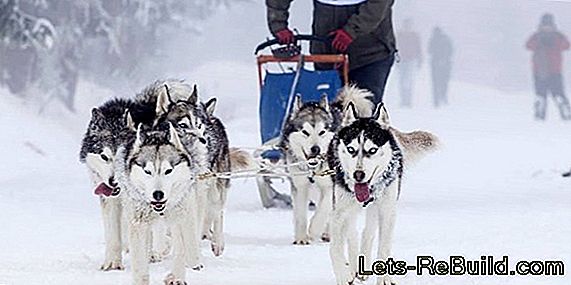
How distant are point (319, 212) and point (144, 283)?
3.49 ft

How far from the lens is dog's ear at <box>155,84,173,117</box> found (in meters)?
3.04

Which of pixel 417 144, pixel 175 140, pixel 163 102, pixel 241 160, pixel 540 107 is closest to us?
pixel 175 140

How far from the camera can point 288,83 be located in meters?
4.12

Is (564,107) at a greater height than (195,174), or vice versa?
(195,174)

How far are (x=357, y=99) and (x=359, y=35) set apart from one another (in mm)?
622

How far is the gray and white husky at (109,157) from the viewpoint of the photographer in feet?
9.45

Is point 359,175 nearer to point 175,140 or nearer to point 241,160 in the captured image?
point 175,140

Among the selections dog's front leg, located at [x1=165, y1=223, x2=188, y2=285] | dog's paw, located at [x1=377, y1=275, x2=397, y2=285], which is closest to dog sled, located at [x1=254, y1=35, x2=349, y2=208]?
dog's front leg, located at [x1=165, y1=223, x2=188, y2=285]

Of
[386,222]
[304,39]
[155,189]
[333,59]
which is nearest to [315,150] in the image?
[333,59]

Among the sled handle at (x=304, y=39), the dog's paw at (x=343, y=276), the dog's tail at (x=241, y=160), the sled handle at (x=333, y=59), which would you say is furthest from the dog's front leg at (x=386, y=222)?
the sled handle at (x=304, y=39)

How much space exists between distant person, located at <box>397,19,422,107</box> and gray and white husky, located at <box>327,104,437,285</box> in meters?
4.53

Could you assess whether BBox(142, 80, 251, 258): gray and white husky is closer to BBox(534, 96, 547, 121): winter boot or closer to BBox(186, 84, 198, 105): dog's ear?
BBox(186, 84, 198, 105): dog's ear

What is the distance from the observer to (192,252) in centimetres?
288

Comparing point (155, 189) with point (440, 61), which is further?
point (440, 61)
